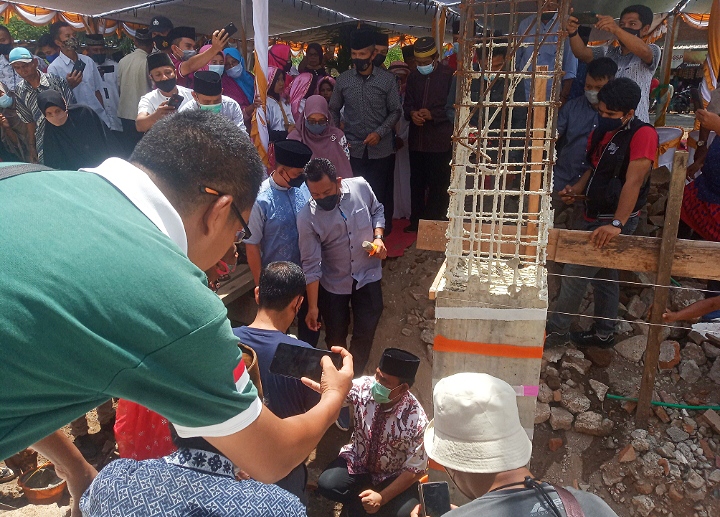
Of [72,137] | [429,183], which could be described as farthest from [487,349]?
[72,137]

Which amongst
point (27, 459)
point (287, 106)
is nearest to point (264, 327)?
point (27, 459)

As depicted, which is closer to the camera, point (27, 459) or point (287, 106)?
point (27, 459)

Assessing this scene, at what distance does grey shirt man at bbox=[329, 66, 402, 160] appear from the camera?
210 inches

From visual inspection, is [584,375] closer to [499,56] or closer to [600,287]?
[600,287]

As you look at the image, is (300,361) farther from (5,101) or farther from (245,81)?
(5,101)

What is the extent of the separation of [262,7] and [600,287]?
3717mm

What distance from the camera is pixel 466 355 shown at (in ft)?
8.16

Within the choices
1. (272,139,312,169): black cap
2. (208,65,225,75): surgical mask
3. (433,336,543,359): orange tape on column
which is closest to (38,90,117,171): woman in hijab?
(208,65,225,75): surgical mask

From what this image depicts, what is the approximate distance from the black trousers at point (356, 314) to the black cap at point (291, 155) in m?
1.04

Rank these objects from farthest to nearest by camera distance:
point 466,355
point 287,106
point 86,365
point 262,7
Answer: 1. point 287,106
2. point 262,7
3. point 466,355
4. point 86,365

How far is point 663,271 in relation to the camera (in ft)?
11.0

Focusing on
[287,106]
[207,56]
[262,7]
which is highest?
[262,7]

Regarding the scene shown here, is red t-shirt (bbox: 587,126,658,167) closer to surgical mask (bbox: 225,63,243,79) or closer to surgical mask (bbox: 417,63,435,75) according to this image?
surgical mask (bbox: 417,63,435,75)

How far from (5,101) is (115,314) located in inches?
236
